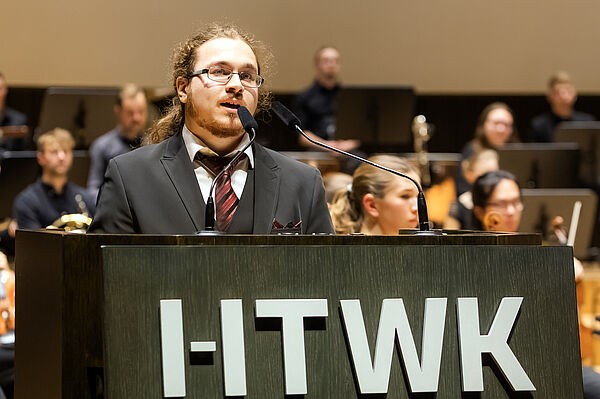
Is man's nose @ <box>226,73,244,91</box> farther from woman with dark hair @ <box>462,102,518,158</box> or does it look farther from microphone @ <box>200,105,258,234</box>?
woman with dark hair @ <box>462,102,518,158</box>

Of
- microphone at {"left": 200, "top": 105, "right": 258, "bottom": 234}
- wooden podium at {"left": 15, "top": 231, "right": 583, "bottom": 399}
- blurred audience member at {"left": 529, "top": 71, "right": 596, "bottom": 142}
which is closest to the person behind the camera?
wooden podium at {"left": 15, "top": 231, "right": 583, "bottom": 399}

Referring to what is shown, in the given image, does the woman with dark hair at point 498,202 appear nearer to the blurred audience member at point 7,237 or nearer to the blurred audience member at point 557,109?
the blurred audience member at point 7,237

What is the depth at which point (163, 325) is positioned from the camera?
5.02ft

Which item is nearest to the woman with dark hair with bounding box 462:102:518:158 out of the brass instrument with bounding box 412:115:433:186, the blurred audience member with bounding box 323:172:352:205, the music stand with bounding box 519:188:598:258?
the brass instrument with bounding box 412:115:433:186

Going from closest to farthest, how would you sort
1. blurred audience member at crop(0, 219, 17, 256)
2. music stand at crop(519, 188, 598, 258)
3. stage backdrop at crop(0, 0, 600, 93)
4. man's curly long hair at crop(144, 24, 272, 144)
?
man's curly long hair at crop(144, 24, 272, 144) → music stand at crop(519, 188, 598, 258) → blurred audience member at crop(0, 219, 17, 256) → stage backdrop at crop(0, 0, 600, 93)

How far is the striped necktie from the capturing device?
207 cm

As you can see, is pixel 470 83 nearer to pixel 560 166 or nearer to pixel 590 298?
pixel 560 166

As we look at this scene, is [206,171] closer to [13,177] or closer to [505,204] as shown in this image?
[505,204]

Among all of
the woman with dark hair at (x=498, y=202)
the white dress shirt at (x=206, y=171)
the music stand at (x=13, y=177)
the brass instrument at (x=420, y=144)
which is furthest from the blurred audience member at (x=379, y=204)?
the music stand at (x=13, y=177)

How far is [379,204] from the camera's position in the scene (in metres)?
3.28

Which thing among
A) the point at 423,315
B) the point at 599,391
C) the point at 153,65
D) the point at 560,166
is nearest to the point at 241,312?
the point at 423,315

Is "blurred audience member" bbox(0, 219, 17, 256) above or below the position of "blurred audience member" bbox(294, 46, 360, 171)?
below

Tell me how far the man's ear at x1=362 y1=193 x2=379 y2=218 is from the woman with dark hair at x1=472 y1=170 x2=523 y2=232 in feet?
2.83

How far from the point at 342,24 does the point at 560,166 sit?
323 cm
